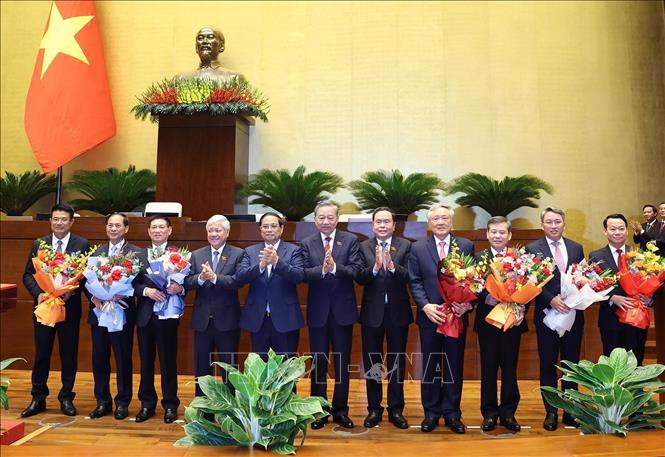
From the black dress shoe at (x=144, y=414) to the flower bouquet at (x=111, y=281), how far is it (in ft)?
1.81

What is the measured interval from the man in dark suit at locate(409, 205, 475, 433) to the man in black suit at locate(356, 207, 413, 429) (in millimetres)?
102

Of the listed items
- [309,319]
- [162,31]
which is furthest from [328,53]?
[309,319]

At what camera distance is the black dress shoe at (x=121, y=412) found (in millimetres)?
3857

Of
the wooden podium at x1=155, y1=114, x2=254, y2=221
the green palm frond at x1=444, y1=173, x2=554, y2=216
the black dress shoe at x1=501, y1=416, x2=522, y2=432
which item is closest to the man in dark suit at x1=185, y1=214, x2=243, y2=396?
the black dress shoe at x1=501, y1=416, x2=522, y2=432

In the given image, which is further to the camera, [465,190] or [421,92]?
[421,92]

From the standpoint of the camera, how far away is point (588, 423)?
240cm

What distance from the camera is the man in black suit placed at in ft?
12.1

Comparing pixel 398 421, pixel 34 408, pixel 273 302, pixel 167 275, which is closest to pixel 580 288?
pixel 398 421

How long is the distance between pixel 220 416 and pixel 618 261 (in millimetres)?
2759

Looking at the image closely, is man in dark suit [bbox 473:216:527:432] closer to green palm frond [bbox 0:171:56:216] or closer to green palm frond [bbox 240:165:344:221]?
green palm frond [bbox 240:165:344:221]

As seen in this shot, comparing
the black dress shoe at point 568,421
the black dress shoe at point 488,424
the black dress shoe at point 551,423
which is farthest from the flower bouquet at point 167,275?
the black dress shoe at point 568,421

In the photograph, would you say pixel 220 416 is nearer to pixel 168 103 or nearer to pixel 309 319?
pixel 309 319

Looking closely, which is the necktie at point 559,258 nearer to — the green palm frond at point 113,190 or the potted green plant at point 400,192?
the potted green plant at point 400,192

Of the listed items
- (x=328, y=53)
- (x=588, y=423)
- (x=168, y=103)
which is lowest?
(x=588, y=423)
